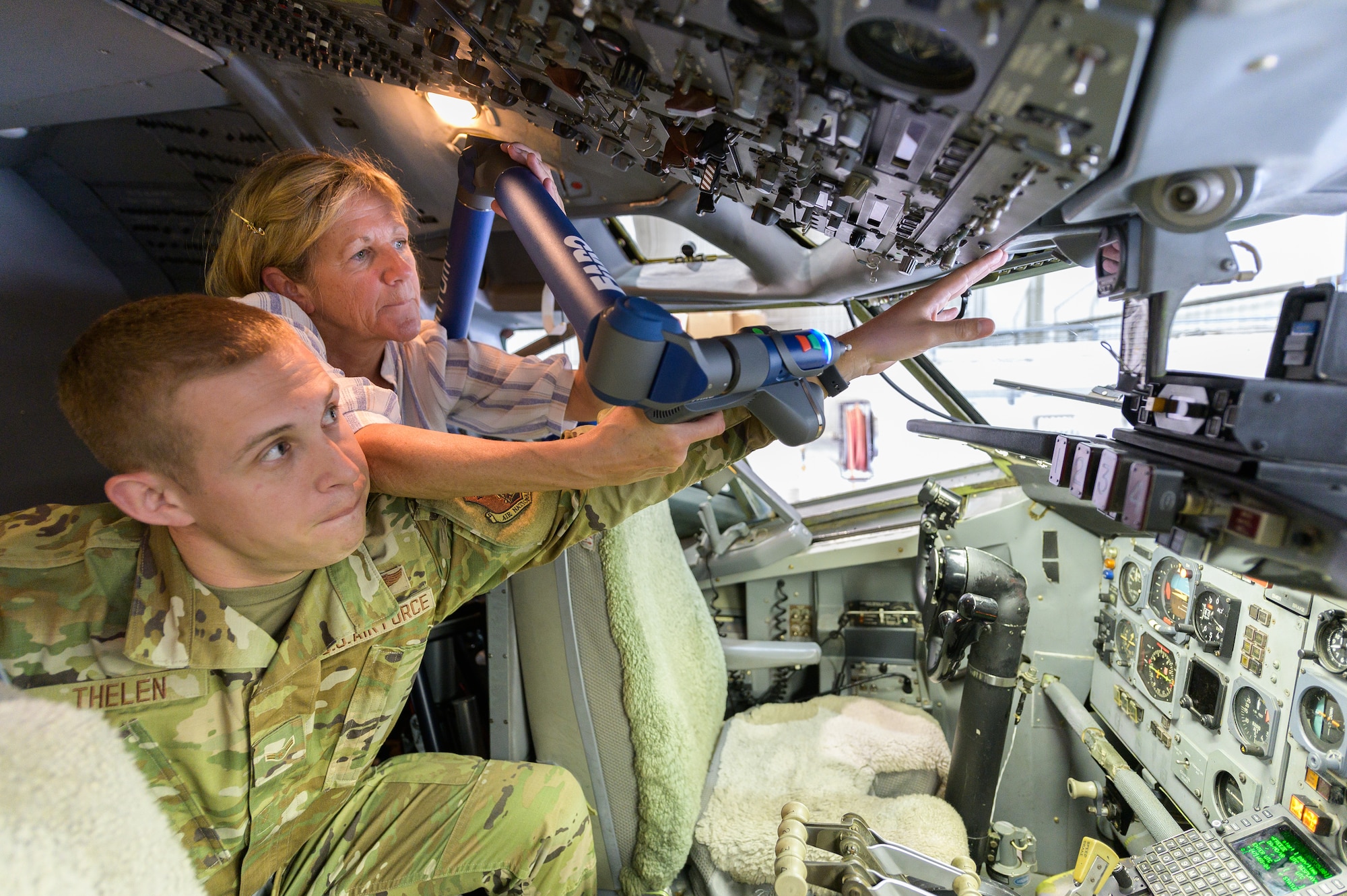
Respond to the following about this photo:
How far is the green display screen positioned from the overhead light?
2.26 metres

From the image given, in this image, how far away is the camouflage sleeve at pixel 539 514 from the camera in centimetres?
116

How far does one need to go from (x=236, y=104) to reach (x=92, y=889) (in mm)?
1766

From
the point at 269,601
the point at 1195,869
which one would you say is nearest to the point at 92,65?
the point at 269,601

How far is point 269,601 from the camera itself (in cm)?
119

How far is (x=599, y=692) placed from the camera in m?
1.79

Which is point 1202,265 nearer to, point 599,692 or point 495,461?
point 495,461

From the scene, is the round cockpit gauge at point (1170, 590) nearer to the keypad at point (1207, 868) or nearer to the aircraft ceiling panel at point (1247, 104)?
the keypad at point (1207, 868)

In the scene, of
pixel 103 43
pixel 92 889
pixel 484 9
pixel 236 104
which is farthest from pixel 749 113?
pixel 236 104

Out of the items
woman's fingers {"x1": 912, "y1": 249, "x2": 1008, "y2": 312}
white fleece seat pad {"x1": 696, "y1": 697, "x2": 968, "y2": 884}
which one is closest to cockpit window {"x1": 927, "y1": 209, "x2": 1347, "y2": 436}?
woman's fingers {"x1": 912, "y1": 249, "x2": 1008, "y2": 312}

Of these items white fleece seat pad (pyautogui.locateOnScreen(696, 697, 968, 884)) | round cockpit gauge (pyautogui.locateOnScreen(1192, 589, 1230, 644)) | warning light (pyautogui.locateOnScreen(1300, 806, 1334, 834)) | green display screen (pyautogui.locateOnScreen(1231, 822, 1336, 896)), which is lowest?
white fleece seat pad (pyautogui.locateOnScreen(696, 697, 968, 884))

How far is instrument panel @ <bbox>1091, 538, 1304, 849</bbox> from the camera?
1602 millimetres

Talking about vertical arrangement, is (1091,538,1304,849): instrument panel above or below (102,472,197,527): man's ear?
below

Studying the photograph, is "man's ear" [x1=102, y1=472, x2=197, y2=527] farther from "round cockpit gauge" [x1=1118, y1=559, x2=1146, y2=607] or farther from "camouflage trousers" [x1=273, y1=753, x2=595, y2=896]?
"round cockpit gauge" [x1=1118, y1=559, x2=1146, y2=607]

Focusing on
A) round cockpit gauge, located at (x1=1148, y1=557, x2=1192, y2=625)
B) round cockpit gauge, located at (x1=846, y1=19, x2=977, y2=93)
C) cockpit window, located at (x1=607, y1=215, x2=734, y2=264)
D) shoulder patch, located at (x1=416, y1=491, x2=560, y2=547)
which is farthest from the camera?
cockpit window, located at (x1=607, y1=215, x2=734, y2=264)
